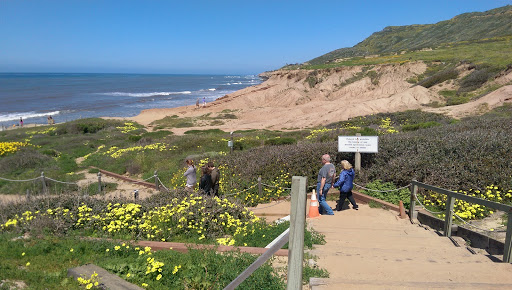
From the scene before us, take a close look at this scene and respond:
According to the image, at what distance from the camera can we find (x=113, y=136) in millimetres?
27750

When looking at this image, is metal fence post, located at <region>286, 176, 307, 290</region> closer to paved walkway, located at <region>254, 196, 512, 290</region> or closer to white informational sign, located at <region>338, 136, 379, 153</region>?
paved walkway, located at <region>254, 196, 512, 290</region>

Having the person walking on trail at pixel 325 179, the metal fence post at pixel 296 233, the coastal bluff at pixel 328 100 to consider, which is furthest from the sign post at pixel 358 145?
the coastal bluff at pixel 328 100

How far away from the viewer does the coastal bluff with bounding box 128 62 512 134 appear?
3408cm

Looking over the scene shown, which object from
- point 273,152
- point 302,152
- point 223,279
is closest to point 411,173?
point 302,152

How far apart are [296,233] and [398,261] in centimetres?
287

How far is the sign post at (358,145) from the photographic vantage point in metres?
10.7

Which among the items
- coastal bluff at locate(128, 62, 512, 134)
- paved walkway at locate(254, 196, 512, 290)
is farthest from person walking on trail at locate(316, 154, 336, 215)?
coastal bluff at locate(128, 62, 512, 134)

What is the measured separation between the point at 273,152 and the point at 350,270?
904 centimetres

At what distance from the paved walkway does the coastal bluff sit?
21.5m

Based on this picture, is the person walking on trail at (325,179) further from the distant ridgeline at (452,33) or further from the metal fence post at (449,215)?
the distant ridgeline at (452,33)

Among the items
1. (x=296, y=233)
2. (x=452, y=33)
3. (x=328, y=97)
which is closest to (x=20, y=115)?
(x=328, y=97)

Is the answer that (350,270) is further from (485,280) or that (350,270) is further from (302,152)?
(302,152)

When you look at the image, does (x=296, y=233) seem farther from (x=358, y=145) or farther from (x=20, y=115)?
(x=20, y=115)

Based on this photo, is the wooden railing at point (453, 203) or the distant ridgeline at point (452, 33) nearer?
the wooden railing at point (453, 203)
